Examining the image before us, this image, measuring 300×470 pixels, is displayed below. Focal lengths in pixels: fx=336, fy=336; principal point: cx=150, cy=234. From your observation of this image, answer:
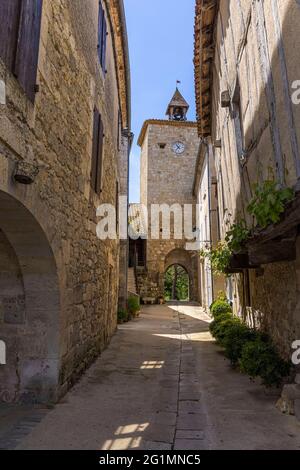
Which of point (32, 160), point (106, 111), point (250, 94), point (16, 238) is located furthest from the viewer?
point (106, 111)

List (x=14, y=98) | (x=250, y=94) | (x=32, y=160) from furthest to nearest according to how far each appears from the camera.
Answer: (x=250, y=94), (x=32, y=160), (x=14, y=98)

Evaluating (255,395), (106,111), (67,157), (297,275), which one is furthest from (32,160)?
(106,111)

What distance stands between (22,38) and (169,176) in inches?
754

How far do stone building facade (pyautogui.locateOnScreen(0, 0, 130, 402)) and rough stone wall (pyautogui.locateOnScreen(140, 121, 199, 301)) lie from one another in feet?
47.8

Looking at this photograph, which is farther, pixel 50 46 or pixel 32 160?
pixel 50 46

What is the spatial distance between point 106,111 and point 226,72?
250cm

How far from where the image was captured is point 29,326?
3590 mm

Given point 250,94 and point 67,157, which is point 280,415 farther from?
point 250,94

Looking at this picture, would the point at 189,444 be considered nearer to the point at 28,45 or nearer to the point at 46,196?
the point at 46,196

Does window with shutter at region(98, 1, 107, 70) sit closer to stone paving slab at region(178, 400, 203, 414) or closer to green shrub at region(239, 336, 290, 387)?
green shrub at region(239, 336, 290, 387)

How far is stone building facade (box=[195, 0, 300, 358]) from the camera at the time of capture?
10.4 feet

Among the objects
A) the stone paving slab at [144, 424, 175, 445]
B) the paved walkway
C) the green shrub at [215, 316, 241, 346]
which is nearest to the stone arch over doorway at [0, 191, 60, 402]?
the paved walkway

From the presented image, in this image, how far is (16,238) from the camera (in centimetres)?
325

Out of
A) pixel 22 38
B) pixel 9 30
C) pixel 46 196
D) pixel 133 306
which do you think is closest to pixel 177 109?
pixel 133 306
